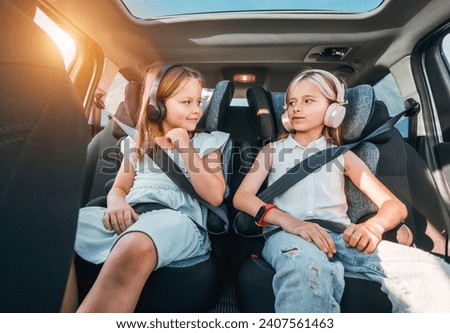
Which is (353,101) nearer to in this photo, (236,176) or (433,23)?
(236,176)

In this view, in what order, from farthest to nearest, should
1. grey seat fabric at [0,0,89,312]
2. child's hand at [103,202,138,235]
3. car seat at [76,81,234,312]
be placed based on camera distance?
child's hand at [103,202,138,235] → car seat at [76,81,234,312] → grey seat fabric at [0,0,89,312]

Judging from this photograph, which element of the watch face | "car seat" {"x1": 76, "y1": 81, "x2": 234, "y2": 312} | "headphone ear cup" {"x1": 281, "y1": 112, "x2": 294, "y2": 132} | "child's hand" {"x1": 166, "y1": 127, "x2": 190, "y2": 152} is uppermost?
"headphone ear cup" {"x1": 281, "y1": 112, "x2": 294, "y2": 132}

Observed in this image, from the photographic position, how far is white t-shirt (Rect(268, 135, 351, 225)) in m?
1.10

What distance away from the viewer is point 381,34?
178 centimetres

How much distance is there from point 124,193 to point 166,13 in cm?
111

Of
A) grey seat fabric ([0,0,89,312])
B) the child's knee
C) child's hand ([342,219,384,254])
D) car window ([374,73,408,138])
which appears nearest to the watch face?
child's hand ([342,219,384,254])

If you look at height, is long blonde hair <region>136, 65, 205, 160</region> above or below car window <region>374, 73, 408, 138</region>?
below

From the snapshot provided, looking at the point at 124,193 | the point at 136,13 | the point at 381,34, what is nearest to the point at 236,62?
the point at 136,13

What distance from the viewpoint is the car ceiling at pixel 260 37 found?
1.59 meters

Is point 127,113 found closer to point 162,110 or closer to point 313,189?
point 162,110

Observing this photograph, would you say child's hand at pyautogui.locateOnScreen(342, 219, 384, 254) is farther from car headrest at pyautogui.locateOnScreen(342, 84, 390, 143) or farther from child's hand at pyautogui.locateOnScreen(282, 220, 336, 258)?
car headrest at pyautogui.locateOnScreen(342, 84, 390, 143)

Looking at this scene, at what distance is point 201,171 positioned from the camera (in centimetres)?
110

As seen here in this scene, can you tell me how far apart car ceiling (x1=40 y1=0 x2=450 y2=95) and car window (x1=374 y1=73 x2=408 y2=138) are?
0.23ft

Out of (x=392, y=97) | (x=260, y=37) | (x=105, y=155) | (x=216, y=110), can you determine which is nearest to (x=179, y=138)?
(x=216, y=110)
